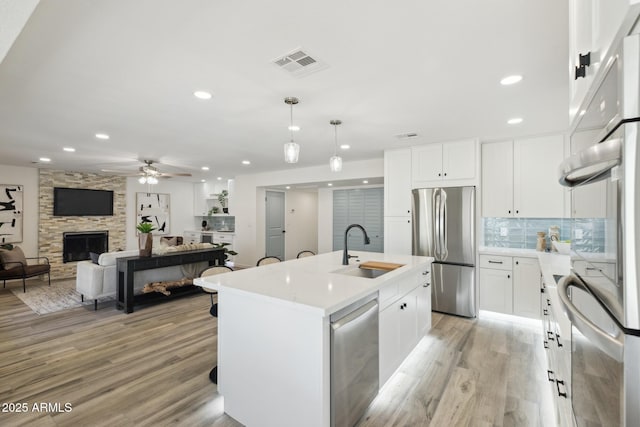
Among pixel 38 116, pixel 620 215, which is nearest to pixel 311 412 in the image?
pixel 620 215

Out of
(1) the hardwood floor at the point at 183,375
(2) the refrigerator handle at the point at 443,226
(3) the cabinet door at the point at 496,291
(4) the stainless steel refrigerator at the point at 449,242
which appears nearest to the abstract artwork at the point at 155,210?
(1) the hardwood floor at the point at 183,375

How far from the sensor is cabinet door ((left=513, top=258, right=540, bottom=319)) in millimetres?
3744

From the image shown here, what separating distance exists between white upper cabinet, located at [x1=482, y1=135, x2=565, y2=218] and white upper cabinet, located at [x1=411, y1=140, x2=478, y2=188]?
333 mm

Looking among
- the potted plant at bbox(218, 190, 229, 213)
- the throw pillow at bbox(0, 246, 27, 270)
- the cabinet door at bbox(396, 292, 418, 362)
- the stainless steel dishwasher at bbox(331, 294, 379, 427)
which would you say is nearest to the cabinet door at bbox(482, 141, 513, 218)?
the cabinet door at bbox(396, 292, 418, 362)

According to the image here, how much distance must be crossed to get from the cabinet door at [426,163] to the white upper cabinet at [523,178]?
0.63 m

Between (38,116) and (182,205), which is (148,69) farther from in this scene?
(182,205)

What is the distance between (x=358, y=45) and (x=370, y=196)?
5.25 m


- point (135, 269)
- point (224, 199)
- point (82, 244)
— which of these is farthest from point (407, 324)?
point (82, 244)

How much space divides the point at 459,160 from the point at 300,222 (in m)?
5.38

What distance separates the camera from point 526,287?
380 centimetres

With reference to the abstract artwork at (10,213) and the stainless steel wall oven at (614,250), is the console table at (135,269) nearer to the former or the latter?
the abstract artwork at (10,213)

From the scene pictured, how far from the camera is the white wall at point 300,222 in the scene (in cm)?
840

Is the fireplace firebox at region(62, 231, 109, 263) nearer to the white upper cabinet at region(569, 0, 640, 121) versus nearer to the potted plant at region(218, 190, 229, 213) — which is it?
the potted plant at region(218, 190, 229, 213)

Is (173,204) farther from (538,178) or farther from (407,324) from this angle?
(538,178)
